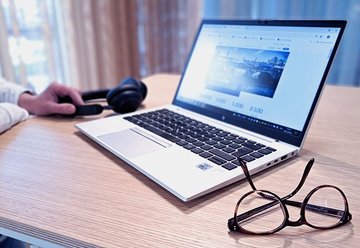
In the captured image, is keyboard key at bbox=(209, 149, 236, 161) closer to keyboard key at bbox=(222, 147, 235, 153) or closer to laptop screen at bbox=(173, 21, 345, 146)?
keyboard key at bbox=(222, 147, 235, 153)

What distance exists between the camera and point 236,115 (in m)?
0.72

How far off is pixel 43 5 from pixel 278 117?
153 centimetres

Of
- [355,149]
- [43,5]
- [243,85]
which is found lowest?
[355,149]

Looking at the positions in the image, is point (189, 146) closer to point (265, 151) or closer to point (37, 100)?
point (265, 151)

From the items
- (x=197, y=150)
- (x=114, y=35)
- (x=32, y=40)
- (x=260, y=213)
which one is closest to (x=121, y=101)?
(x=197, y=150)

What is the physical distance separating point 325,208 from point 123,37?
7.09 feet

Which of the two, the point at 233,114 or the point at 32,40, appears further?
the point at 32,40

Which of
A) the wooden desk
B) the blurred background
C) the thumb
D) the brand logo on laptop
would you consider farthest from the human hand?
the blurred background

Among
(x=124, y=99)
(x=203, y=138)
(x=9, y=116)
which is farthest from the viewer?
(x=124, y=99)

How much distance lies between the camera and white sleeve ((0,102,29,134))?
2.45 feet

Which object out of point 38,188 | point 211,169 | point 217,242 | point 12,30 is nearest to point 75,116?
point 38,188

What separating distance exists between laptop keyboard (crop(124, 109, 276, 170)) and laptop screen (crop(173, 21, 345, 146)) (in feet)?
0.18

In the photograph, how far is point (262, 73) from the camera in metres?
0.69

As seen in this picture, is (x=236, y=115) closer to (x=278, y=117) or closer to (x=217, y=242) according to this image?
(x=278, y=117)
